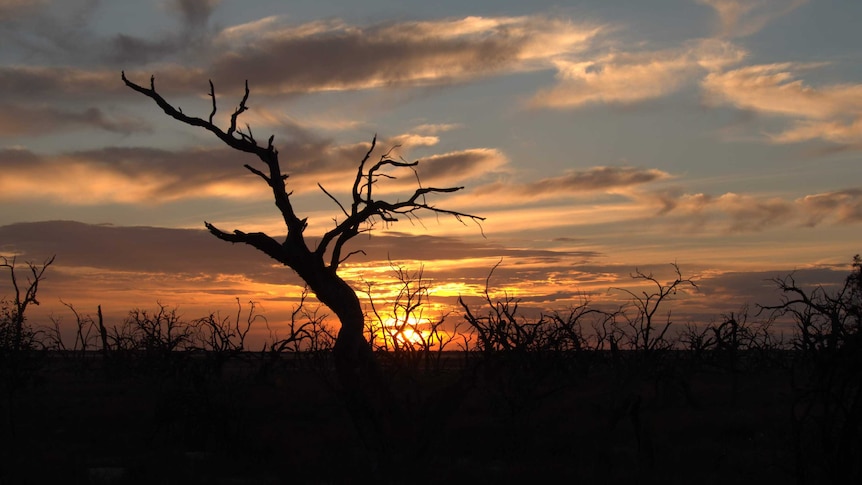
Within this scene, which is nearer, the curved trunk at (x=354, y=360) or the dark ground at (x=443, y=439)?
the curved trunk at (x=354, y=360)

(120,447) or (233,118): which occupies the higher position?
(233,118)

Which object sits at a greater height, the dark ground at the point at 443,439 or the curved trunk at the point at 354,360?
the curved trunk at the point at 354,360

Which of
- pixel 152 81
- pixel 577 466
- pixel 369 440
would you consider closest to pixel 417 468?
pixel 369 440

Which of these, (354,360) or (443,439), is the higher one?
(354,360)

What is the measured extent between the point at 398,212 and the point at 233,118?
11.2ft

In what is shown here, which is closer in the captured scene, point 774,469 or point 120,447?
point 774,469

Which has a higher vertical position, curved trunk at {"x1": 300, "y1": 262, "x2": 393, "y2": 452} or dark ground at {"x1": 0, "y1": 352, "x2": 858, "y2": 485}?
curved trunk at {"x1": 300, "y1": 262, "x2": 393, "y2": 452}

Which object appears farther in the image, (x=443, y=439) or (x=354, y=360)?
(x=443, y=439)

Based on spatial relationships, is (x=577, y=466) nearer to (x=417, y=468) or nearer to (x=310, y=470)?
(x=417, y=468)

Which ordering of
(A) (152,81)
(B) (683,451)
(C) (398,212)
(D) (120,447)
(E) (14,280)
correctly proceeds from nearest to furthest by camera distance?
(A) (152,81)
(C) (398,212)
(B) (683,451)
(D) (120,447)
(E) (14,280)

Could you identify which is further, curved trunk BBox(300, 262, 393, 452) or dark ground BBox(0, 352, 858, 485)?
dark ground BBox(0, 352, 858, 485)

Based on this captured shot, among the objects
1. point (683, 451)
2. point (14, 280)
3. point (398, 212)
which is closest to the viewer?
point (398, 212)

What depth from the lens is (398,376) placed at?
42656 mm

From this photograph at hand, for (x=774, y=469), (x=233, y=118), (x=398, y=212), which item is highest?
(x=233, y=118)
